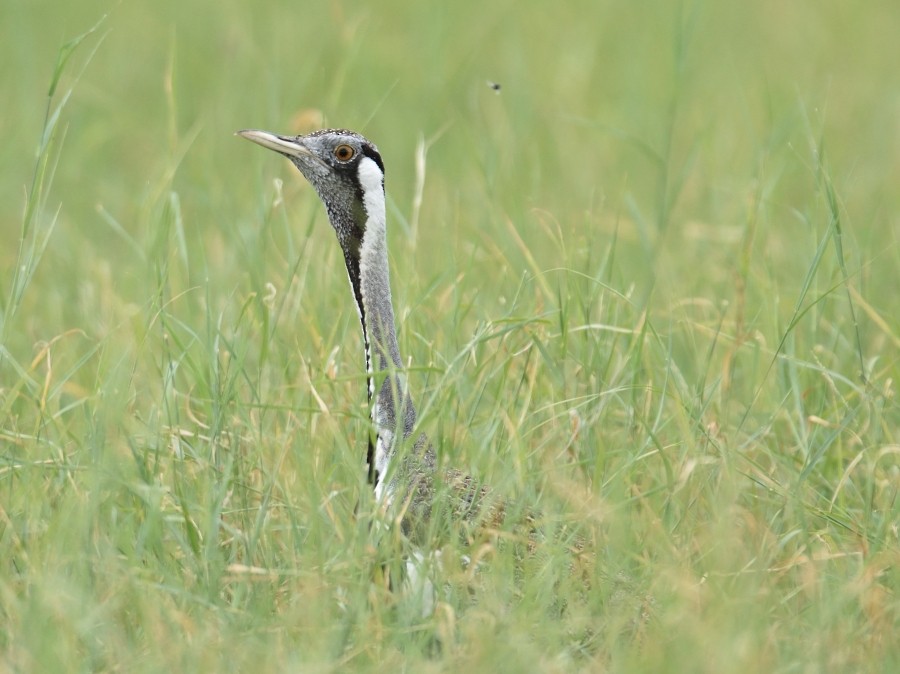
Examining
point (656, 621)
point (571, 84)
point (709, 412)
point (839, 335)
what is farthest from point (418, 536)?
point (571, 84)

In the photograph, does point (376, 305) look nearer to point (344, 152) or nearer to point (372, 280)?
point (372, 280)

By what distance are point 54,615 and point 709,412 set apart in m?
2.09

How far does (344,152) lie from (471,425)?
81 centimetres

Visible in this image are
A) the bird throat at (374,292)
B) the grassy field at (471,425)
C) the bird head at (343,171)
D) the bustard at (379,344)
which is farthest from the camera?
the bird head at (343,171)

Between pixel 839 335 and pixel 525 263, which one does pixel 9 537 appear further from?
pixel 839 335

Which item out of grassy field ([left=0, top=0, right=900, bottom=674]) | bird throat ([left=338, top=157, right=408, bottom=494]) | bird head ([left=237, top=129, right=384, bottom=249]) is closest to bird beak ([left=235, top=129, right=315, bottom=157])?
bird head ([left=237, top=129, right=384, bottom=249])

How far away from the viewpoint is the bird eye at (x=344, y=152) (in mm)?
3865

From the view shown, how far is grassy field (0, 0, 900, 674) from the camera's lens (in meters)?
3.21

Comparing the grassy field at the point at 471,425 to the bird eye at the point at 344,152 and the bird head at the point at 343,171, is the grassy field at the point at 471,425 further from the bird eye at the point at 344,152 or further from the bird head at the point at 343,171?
the bird eye at the point at 344,152

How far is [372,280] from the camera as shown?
379cm

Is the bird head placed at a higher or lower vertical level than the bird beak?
lower

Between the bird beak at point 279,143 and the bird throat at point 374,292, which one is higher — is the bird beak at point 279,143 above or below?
above

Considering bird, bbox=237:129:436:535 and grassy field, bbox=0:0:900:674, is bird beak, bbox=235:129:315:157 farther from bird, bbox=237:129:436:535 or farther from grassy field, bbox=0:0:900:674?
grassy field, bbox=0:0:900:674

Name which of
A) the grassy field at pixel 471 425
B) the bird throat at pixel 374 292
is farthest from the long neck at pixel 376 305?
the grassy field at pixel 471 425
